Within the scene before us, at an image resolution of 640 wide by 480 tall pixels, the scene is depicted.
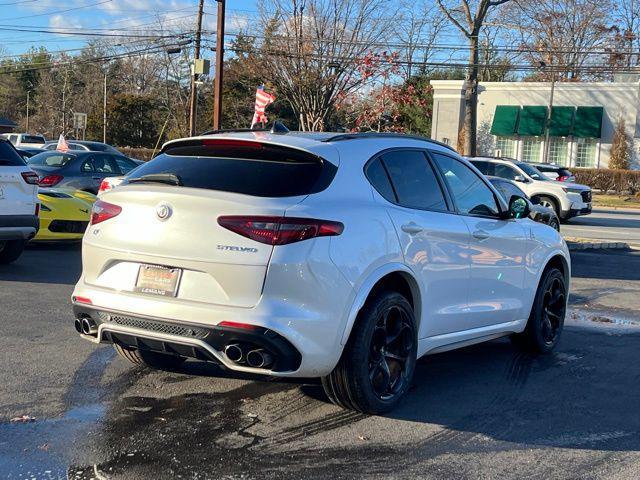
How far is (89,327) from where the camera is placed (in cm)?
488

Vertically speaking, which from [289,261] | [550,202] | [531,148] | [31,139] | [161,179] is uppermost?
[531,148]

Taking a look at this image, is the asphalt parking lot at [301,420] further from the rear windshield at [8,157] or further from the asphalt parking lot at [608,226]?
the asphalt parking lot at [608,226]

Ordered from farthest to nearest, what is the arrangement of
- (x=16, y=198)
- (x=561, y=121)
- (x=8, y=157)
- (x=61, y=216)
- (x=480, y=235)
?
(x=561, y=121) < (x=61, y=216) < (x=8, y=157) < (x=16, y=198) < (x=480, y=235)

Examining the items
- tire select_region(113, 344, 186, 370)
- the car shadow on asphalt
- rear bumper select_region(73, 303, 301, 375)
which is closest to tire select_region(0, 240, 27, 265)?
the car shadow on asphalt

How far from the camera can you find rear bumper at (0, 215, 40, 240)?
941 centimetres

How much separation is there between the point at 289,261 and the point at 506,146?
4531cm

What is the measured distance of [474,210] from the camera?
19.6 feet

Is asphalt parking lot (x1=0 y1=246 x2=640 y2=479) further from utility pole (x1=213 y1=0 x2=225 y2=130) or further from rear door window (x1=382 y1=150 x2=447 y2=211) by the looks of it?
utility pole (x1=213 y1=0 x2=225 y2=130)

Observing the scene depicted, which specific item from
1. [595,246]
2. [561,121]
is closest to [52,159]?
[595,246]

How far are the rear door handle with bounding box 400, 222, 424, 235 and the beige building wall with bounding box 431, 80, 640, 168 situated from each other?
3902cm

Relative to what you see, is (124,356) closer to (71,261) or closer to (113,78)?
(71,261)

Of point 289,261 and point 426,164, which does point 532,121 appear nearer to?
point 426,164

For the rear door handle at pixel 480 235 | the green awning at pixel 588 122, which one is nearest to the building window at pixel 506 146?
the green awning at pixel 588 122

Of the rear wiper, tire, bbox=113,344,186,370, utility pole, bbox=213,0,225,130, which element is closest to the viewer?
the rear wiper
